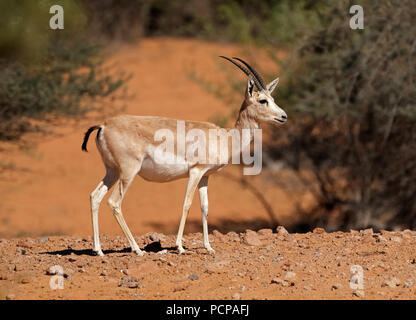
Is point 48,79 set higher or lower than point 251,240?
higher

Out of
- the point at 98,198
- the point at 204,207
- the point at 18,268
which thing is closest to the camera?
the point at 18,268

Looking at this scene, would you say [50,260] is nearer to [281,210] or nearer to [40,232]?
[40,232]

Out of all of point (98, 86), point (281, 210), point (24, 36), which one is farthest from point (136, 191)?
point (24, 36)

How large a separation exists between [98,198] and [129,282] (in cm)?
200

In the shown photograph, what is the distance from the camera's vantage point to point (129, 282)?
743 cm

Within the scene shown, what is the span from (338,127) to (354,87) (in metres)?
1.28

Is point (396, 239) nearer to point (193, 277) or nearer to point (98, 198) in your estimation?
point (193, 277)

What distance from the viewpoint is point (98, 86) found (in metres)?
14.9

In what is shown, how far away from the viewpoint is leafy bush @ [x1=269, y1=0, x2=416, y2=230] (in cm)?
1427

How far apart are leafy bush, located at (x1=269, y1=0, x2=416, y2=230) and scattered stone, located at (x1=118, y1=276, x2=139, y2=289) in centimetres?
790

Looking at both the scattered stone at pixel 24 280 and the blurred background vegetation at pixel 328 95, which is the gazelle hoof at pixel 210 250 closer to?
the scattered stone at pixel 24 280

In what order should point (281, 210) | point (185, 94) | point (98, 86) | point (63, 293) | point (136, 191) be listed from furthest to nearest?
1. point (185, 94)
2. point (136, 191)
3. point (281, 210)
4. point (98, 86)
5. point (63, 293)

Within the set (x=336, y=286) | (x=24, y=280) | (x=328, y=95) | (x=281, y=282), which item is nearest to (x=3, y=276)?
(x=24, y=280)

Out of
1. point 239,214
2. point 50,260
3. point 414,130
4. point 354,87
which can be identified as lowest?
point 239,214
